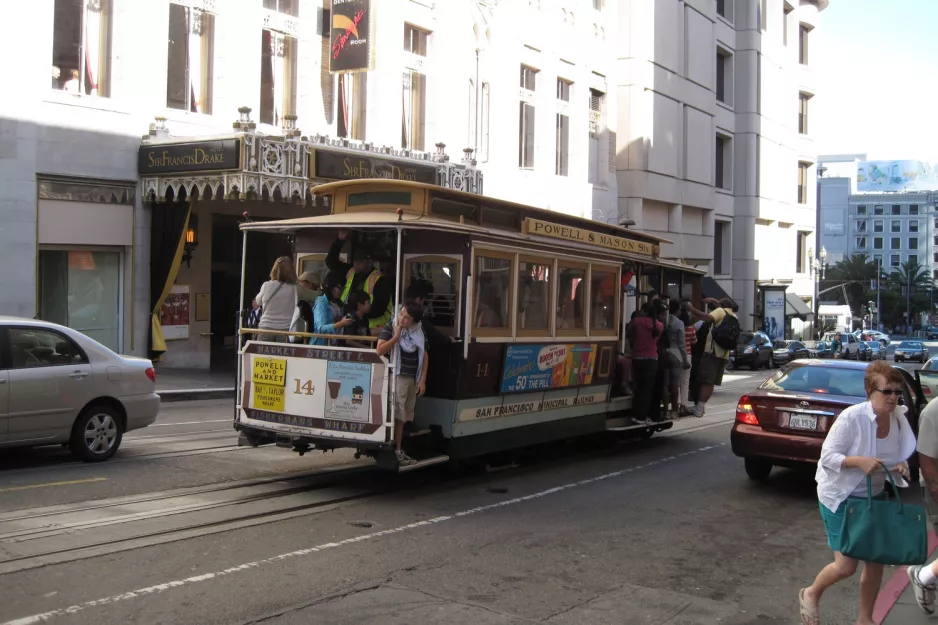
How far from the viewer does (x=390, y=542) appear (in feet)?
25.2

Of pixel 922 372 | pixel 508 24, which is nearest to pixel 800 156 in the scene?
pixel 508 24

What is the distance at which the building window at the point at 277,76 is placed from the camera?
22766mm

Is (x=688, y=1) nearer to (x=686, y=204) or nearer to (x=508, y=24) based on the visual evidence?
(x=686, y=204)

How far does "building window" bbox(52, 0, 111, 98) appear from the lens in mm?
18847

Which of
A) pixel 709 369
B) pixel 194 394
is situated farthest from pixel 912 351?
pixel 194 394

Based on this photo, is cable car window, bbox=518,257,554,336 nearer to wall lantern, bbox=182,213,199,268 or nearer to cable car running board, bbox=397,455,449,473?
cable car running board, bbox=397,455,449,473

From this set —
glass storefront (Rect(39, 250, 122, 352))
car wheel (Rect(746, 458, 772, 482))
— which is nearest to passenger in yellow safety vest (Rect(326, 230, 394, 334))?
car wheel (Rect(746, 458, 772, 482))

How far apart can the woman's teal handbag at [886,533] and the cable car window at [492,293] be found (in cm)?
502

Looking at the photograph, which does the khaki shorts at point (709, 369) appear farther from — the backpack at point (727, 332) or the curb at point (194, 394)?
the curb at point (194, 394)

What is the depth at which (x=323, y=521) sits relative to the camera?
327 inches

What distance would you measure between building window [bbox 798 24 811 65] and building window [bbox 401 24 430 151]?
35.5m

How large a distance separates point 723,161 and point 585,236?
124ft

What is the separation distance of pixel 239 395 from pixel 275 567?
349 cm

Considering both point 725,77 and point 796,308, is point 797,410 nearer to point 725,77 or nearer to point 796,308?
point 725,77
